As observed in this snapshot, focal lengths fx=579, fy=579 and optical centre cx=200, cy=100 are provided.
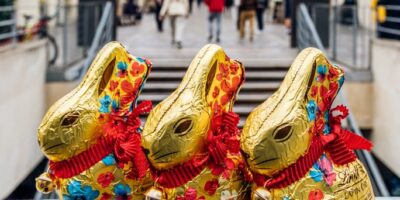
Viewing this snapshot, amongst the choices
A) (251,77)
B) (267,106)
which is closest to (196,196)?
(267,106)

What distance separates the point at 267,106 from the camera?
2.73 m

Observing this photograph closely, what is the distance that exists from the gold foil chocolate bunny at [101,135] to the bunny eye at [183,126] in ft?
1.08

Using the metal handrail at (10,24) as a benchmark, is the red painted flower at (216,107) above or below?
below

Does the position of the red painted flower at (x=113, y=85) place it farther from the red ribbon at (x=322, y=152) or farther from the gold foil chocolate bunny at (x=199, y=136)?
the red ribbon at (x=322, y=152)

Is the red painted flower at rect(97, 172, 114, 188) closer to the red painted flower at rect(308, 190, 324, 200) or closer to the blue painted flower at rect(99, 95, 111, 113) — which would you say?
the blue painted flower at rect(99, 95, 111, 113)

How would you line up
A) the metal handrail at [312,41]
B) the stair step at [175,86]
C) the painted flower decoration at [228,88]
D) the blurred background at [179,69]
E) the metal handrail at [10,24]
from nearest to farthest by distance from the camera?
the painted flower decoration at [228,88] < the metal handrail at [312,41] < the blurred background at [179,69] < the metal handrail at [10,24] < the stair step at [175,86]

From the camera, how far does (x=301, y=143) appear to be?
265cm

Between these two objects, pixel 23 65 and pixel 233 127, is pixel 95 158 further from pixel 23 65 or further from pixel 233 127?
pixel 23 65

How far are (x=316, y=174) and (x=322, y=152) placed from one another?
14 centimetres

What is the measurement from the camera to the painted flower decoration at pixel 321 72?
274 centimetres

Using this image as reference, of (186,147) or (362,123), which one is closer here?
(186,147)

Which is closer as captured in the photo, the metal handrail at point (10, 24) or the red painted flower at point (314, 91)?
the red painted flower at point (314, 91)

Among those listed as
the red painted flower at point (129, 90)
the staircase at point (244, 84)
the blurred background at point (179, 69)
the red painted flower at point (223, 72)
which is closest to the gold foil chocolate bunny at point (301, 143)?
the red painted flower at point (223, 72)

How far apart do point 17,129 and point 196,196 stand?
21.1ft
